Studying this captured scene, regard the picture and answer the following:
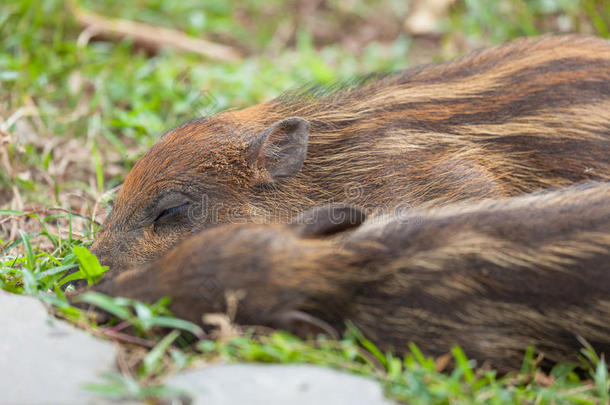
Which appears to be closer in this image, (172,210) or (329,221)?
(329,221)

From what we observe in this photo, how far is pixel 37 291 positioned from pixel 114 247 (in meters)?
0.75

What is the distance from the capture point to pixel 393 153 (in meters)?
4.01

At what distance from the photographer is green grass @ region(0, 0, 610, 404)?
8.71ft

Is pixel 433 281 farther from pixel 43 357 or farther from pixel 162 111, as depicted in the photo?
pixel 162 111

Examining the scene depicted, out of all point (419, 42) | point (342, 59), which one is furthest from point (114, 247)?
point (419, 42)

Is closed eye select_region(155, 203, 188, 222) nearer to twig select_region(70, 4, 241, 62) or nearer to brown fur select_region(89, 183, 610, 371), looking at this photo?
brown fur select_region(89, 183, 610, 371)

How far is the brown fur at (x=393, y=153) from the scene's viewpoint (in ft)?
12.7

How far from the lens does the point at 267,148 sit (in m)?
3.98

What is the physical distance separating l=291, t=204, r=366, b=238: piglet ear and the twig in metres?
4.36

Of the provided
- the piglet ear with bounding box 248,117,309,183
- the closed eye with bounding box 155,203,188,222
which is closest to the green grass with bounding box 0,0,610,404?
the closed eye with bounding box 155,203,188,222

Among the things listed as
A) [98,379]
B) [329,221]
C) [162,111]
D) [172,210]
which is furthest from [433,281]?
[162,111]

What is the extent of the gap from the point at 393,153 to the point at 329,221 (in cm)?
107

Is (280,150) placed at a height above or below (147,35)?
below

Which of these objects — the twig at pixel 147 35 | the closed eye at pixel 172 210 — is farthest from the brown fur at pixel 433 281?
the twig at pixel 147 35
